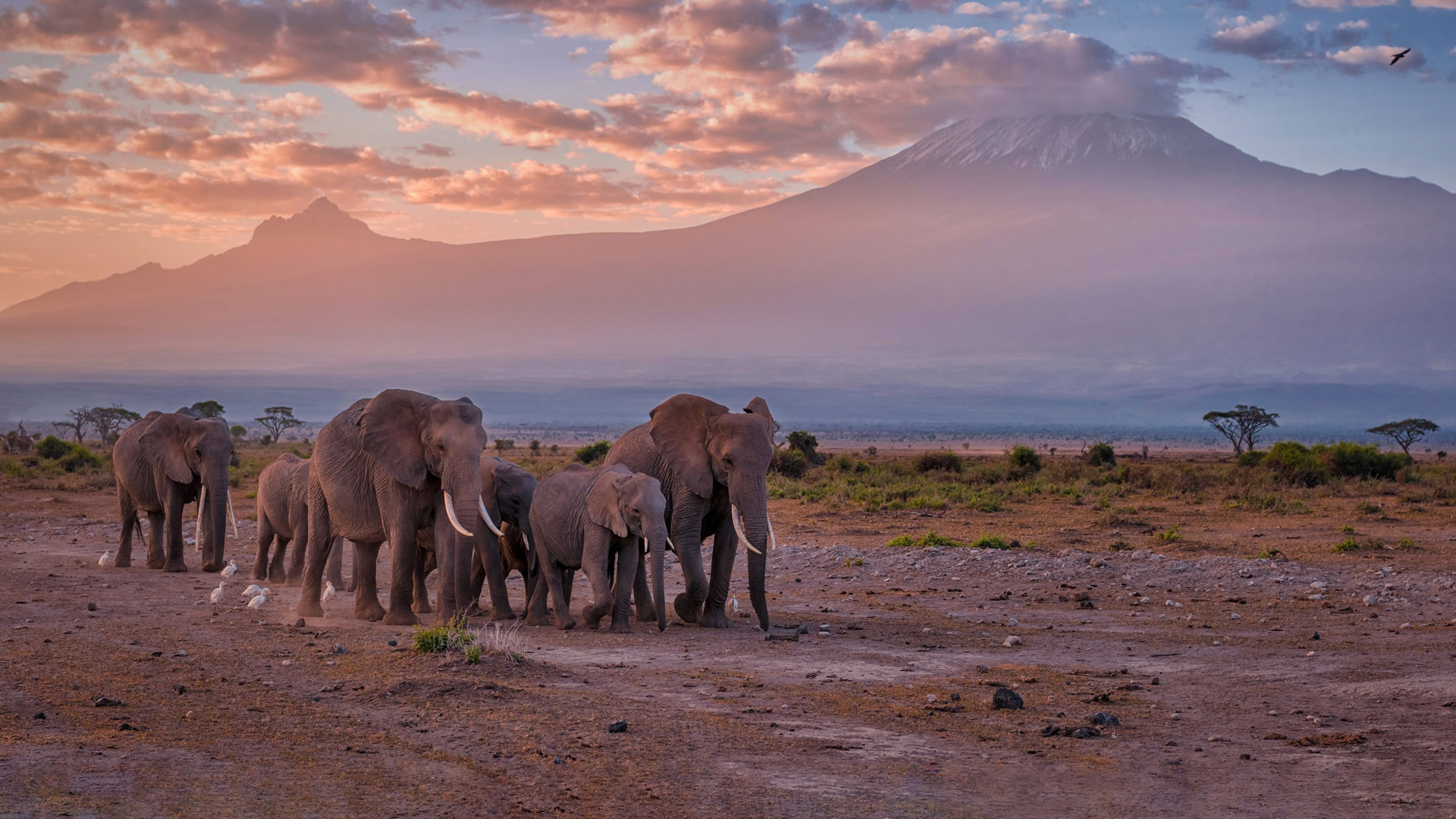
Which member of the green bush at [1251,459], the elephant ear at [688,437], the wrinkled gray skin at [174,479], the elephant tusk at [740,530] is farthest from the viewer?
the green bush at [1251,459]

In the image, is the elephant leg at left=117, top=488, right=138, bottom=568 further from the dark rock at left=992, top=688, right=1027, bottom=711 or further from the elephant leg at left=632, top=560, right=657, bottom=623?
the dark rock at left=992, top=688, right=1027, bottom=711

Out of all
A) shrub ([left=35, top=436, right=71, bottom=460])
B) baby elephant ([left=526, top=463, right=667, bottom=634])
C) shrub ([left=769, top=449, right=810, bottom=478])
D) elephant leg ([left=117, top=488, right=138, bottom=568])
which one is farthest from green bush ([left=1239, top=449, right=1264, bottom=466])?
shrub ([left=35, top=436, right=71, bottom=460])

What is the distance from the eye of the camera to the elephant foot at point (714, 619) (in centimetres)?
1453

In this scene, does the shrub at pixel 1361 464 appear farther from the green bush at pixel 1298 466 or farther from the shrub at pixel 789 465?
the shrub at pixel 789 465

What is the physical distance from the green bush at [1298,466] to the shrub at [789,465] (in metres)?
15.7

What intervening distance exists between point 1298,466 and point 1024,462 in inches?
349

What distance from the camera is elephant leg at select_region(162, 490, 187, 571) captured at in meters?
19.4

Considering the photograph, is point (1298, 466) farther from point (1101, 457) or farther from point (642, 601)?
point (642, 601)

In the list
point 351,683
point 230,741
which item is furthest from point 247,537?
point 230,741

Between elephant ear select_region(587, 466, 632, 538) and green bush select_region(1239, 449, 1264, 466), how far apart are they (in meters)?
35.7

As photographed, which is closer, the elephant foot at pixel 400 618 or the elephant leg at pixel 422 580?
the elephant foot at pixel 400 618

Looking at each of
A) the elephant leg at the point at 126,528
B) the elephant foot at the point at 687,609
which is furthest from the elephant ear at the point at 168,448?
the elephant foot at the point at 687,609

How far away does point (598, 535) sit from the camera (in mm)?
14047

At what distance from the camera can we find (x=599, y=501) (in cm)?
1400
